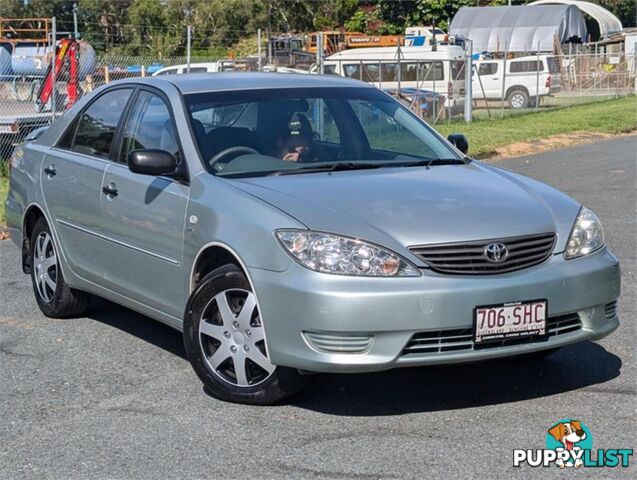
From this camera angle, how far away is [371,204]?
530 centimetres

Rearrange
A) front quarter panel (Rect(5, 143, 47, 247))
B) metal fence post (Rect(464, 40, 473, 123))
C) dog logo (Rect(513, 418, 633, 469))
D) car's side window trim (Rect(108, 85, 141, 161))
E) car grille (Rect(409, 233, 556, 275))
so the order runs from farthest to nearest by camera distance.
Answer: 1. metal fence post (Rect(464, 40, 473, 123))
2. front quarter panel (Rect(5, 143, 47, 247))
3. car's side window trim (Rect(108, 85, 141, 161))
4. car grille (Rect(409, 233, 556, 275))
5. dog logo (Rect(513, 418, 633, 469))

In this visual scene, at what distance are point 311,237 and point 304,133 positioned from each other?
1.36 m

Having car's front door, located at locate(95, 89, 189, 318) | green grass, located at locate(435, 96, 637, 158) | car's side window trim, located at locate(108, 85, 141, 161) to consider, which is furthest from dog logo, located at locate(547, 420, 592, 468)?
green grass, located at locate(435, 96, 637, 158)

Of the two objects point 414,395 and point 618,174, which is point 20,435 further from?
point 618,174

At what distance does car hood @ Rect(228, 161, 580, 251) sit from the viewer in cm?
508

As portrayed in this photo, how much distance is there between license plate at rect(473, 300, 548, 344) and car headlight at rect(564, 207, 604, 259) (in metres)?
0.36

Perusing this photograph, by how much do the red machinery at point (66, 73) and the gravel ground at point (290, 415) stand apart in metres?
12.8

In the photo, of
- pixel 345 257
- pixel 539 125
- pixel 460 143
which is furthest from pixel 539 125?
pixel 345 257

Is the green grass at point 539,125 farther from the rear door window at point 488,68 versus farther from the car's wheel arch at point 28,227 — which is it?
the car's wheel arch at point 28,227

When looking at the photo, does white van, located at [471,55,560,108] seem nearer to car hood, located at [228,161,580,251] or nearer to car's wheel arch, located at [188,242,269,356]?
car hood, located at [228,161,580,251]

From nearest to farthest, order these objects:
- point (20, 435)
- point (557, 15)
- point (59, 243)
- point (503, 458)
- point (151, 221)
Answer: point (503, 458) → point (20, 435) → point (151, 221) → point (59, 243) → point (557, 15)

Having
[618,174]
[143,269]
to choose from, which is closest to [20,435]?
[143,269]

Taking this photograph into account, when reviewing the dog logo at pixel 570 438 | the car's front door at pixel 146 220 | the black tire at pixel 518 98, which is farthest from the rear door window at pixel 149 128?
the black tire at pixel 518 98

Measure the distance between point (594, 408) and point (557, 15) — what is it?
53.2 meters
